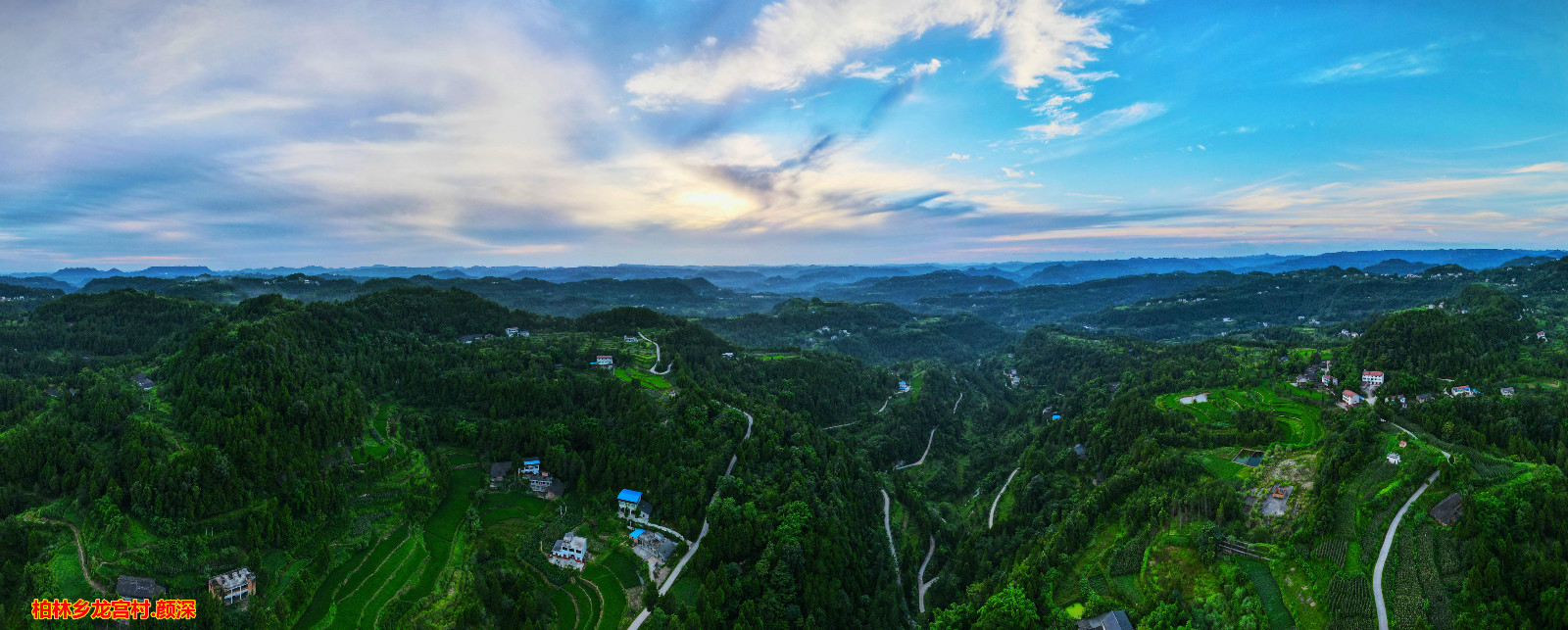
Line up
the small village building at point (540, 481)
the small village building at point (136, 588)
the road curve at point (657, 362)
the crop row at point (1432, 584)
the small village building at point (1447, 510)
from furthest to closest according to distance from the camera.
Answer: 1. the road curve at point (657, 362)
2. the small village building at point (540, 481)
3. the small village building at point (1447, 510)
4. the small village building at point (136, 588)
5. the crop row at point (1432, 584)

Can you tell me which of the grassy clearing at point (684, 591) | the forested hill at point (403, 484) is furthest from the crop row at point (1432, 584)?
the grassy clearing at point (684, 591)

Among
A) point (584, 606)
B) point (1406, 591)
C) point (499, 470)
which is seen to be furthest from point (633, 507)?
point (1406, 591)

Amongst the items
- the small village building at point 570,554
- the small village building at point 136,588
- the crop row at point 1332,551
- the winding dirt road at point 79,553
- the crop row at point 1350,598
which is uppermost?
the winding dirt road at point 79,553

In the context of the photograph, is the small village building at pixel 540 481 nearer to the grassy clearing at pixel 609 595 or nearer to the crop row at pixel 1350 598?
the grassy clearing at pixel 609 595

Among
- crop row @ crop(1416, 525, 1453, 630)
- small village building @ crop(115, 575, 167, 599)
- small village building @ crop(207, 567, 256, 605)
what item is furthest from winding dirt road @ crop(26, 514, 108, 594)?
crop row @ crop(1416, 525, 1453, 630)

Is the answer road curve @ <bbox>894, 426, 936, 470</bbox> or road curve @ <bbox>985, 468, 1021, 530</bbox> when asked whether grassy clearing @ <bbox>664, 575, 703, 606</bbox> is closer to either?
road curve @ <bbox>985, 468, 1021, 530</bbox>
